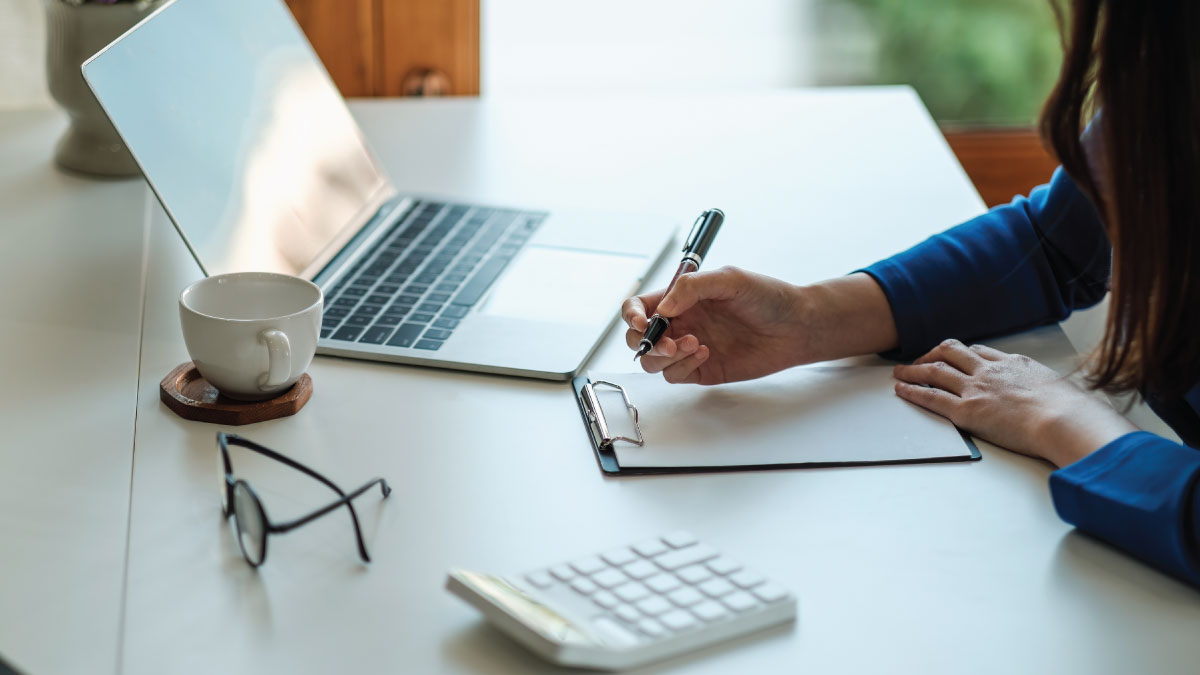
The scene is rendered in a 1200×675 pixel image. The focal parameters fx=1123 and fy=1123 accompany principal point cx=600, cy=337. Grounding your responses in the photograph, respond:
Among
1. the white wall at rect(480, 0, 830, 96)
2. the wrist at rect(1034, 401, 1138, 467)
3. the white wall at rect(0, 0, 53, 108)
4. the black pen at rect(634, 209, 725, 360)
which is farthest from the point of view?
the white wall at rect(480, 0, 830, 96)

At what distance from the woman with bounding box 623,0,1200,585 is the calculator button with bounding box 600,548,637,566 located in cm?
23

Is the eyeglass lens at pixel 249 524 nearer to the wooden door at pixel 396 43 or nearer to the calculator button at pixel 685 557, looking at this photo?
the calculator button at pixel 685 557

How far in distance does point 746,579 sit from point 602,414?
22 centimetres

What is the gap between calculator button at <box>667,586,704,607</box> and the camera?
61 cm

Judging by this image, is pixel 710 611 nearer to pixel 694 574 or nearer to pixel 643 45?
pixel 694 574

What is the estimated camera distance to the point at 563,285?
104cm

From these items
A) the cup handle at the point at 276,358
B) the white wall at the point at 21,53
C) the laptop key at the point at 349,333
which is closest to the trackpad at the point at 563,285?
the laptop key at the point at 349,333

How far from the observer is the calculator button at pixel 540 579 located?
62 cm

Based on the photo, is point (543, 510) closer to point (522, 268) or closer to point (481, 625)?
point (481, 625)

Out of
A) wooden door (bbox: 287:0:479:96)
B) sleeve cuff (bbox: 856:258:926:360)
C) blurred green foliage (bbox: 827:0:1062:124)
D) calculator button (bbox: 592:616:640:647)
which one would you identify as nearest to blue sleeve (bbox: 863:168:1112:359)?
sleeve cuff (bbox: 856:258:926:360)

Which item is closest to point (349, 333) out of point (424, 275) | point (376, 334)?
point (376, 334)

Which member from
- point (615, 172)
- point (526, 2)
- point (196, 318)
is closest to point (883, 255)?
point (615, 172)

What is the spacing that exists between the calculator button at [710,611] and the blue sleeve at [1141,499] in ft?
0.83

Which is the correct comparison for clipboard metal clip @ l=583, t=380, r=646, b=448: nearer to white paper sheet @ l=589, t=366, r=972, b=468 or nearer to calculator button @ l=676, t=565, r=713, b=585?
white paper sheet @ l=589, t=366, r=972, b=468
